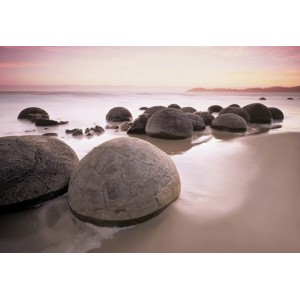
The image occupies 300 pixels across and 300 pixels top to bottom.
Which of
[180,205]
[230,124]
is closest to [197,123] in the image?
[230,124]

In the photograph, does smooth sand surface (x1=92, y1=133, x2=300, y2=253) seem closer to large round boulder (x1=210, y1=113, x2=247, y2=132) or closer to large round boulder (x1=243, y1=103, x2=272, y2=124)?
large round boulder (x1=210, y1=113, x2=247, y2=132)

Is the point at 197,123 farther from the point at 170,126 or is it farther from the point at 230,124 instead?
the point at 170,126

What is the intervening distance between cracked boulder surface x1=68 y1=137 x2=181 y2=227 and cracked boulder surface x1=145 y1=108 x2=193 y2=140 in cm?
380

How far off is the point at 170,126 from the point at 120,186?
432cm

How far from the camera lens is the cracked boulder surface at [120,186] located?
2385 millimetres

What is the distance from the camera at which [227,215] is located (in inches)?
107

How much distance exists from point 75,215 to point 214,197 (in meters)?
1.70

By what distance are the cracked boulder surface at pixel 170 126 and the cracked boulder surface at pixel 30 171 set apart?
362cm

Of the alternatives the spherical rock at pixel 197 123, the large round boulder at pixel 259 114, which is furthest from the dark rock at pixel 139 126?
the large round boulder at pixel 259 114

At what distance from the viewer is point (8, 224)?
8.38ft

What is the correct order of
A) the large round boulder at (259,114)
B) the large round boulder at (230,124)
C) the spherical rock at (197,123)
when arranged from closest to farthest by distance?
the large round boulder at (230,124)
the spherical rock at (197,123)
the large round boulder at (259,114)

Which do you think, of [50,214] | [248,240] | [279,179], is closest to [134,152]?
[50,214]

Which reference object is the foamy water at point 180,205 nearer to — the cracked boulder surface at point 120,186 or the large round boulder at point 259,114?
the cracked boulder surface at point 120,186

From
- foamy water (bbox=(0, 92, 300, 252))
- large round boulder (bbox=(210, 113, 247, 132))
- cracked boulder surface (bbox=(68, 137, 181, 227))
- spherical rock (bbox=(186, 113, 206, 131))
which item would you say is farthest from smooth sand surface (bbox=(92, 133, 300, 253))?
spherical rock (bbox=(186, 113, 206, 131))
